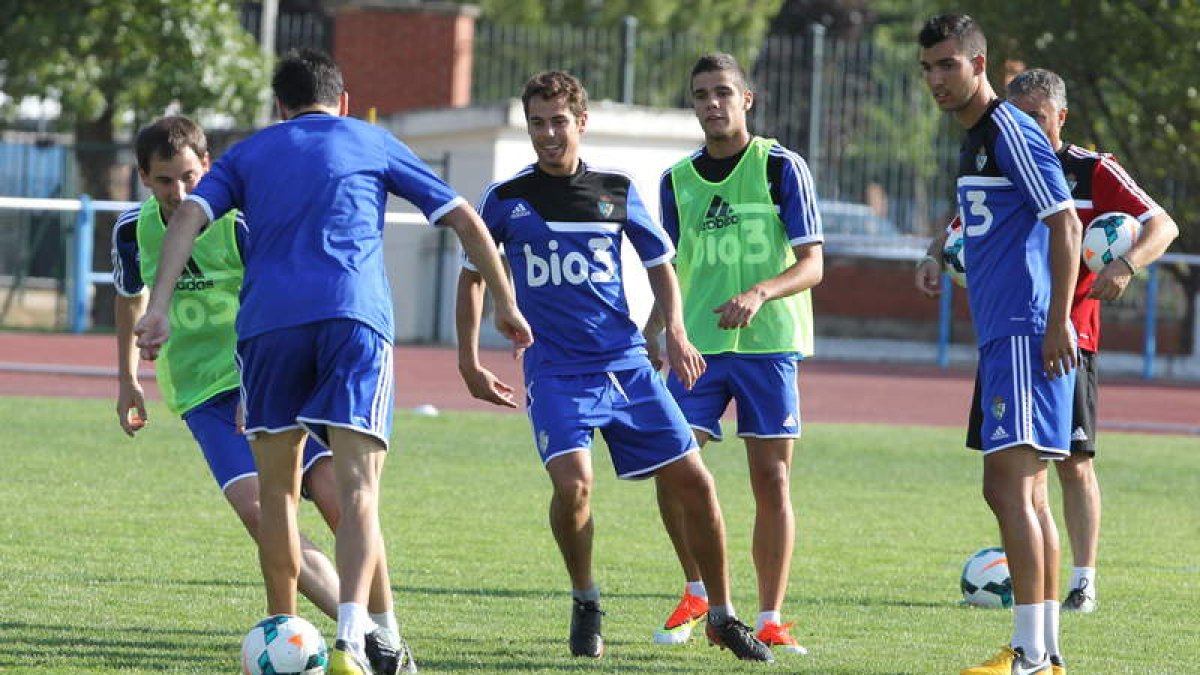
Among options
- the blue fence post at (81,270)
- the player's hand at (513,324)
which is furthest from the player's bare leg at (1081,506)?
the blue fence post at (81,270)

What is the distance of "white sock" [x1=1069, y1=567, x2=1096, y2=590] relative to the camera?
8484 millimetres

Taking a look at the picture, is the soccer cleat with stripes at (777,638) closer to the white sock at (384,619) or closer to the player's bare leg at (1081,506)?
the white sock at (384,619)

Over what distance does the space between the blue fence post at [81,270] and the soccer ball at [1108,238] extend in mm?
15082

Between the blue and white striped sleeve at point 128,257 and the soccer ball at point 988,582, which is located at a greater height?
the blue and white striped sleeve at point 128,257

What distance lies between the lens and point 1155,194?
81.6ft

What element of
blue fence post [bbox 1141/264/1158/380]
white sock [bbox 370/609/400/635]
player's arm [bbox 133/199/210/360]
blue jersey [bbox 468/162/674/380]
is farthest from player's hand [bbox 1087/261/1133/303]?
blue fence post [bbox 1141/264/1158/380]

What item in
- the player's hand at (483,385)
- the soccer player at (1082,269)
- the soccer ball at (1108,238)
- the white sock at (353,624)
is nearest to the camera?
the white sock at (353,624)

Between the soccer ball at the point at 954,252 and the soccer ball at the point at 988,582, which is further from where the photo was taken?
the soccer ball at the point at 988,582

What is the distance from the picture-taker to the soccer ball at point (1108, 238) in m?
7.71

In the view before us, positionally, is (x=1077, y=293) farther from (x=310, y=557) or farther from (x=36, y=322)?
(x=36, y=322)

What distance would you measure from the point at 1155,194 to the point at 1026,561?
19.3m

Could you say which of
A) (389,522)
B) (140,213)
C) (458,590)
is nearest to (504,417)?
(389,522)

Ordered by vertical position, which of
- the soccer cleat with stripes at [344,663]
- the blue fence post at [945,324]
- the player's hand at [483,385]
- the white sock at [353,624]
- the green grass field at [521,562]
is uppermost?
the player's hand at [483,385]

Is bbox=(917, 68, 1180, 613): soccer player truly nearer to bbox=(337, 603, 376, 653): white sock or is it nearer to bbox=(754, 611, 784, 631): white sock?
bbox=(754, 611, 784, 631): white sock
